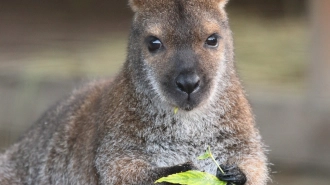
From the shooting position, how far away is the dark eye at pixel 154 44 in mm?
5188

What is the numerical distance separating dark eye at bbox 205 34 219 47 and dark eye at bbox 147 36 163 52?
12.1 inches

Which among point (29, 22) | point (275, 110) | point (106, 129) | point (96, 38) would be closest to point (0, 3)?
point (29, 22)

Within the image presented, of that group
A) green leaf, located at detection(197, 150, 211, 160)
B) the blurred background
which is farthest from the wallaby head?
the blurred background

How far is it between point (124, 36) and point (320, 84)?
3.42 metres

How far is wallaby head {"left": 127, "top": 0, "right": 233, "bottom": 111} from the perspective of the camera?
16.5 feet

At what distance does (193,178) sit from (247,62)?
4725 millimetres

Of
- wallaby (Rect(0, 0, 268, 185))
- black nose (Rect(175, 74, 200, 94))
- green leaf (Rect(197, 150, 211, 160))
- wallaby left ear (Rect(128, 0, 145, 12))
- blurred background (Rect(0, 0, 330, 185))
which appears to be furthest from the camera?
blurred background (Rect(0, 0, 330, 185))

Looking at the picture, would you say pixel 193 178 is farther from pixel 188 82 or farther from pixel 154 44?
pixel 154 44

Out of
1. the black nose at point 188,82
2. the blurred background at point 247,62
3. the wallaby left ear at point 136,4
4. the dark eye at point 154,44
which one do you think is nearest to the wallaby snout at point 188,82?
the black nose at point 188,82

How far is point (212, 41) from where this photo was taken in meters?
5.23

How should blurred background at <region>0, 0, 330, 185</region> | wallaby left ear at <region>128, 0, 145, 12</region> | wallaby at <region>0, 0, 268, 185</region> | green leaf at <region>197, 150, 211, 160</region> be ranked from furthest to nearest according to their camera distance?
blurred background at <region>0, 0, 330, 185</region> < wallaby left ear at <region>128, 0, 145, 12</region> < green leaf at <region>197, 150, 211, 160</region> < wallaby at <region>0, 0, 268, 185</region>

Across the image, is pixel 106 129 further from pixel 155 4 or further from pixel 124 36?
pixel 124 36

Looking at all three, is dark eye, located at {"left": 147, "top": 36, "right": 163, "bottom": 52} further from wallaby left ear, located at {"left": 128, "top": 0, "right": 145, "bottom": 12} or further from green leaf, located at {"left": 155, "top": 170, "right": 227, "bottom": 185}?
green leaf, located at {"left": 155, "top": 170, "right": 227, "bottom": 185}

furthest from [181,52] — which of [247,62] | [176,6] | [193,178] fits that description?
[247,62]
